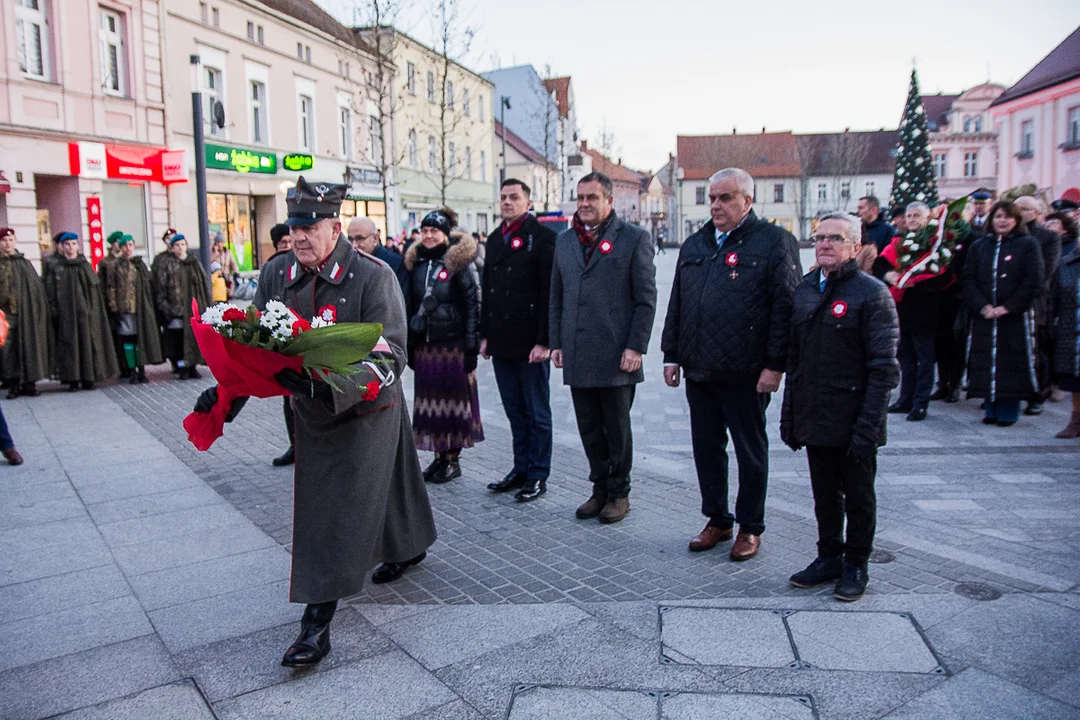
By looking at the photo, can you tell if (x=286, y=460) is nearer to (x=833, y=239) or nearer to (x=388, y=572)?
(x=388, y=572)

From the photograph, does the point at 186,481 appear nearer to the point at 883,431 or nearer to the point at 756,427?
the point at 756,427

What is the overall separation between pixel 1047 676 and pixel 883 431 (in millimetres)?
1262

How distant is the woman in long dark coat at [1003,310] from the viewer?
861 centimetres

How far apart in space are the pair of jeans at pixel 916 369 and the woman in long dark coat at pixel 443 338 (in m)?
4.61

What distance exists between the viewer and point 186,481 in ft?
23.2

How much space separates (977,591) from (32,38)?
810 inches

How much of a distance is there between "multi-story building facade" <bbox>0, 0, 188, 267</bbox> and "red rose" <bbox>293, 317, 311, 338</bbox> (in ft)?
55.0

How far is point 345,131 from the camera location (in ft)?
111

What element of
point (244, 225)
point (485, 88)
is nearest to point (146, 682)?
point (244, 225)

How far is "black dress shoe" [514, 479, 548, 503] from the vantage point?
6.43 m

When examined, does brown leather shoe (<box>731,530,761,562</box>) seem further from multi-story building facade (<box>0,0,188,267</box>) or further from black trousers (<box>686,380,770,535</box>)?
multi-story building facade (<box>0,0,188,267</box>)

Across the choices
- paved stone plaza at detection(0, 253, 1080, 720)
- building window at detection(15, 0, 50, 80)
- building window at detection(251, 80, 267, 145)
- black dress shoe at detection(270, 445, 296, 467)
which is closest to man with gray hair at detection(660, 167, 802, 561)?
paved stone plaza at detection(0, 253, 1080, 720)

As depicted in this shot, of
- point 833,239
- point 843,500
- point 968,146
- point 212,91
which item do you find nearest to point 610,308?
point 833,239

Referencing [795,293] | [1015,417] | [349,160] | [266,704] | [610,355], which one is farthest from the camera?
[349,160]
